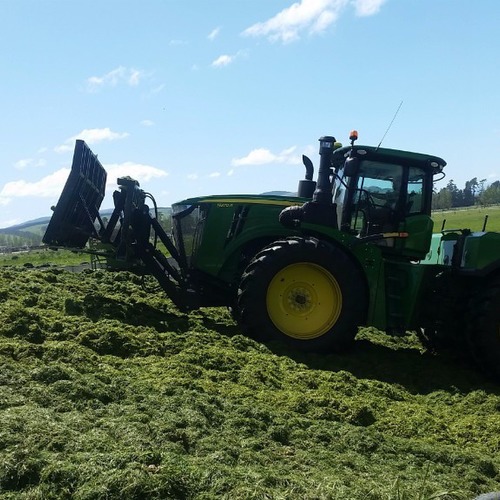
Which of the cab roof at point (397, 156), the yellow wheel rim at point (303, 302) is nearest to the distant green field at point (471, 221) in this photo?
the cab roof at point (397, 156)

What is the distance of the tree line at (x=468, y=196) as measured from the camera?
4646 inches

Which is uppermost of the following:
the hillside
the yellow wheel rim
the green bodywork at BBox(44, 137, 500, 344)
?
the green bodywork at BBox(44, 137, 500, 344)

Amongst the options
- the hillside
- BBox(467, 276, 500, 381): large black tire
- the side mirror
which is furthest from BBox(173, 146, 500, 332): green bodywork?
the hillside

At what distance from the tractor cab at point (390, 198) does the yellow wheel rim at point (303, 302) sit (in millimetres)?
907

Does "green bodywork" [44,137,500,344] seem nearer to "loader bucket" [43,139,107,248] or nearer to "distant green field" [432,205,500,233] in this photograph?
"loader bucket" [43,139,107,248]

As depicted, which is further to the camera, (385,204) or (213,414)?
(385,204)

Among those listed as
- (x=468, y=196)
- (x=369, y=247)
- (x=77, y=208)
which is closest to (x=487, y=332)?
(x=369, y=247)

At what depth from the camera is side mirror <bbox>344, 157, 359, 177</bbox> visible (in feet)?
25.6

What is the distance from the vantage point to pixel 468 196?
134 meters

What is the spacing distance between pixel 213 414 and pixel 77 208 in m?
5.49

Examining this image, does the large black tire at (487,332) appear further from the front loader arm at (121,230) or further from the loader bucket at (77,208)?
the loader bucket at (77,208)

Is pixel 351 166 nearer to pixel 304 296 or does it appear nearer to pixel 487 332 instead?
pixel 304 296

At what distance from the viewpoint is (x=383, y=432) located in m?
5.03

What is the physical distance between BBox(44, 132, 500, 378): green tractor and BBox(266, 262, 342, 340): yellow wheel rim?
0.01 meters
